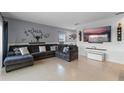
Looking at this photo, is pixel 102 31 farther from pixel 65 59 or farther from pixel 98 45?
pixel 65 59

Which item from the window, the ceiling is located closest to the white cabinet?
the ceiling

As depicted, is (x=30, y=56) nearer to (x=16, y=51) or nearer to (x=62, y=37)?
(x=16, y=51)

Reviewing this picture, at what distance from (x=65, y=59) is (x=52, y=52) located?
4.11ft

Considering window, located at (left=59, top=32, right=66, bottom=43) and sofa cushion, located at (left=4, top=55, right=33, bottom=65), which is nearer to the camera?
sofa cushion, located at (left=4, top=55, right=33, bottom=65)

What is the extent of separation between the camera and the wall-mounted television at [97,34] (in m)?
4.91

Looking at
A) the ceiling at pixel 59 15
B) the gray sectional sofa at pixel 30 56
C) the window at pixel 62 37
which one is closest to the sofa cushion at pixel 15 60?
the gray sectional sofa at pixel 30 56

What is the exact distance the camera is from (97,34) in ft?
17.7

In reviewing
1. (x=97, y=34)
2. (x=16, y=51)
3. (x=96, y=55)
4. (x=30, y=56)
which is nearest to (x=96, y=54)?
(x=96, y=55)

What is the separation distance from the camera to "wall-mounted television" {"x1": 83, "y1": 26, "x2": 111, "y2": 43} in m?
4.91

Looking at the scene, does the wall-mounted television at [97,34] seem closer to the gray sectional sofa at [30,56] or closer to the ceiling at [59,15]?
the ceiling at [59,15]

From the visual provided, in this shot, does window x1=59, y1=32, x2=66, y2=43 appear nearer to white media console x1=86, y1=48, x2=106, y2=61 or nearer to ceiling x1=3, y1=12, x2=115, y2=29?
white media console x1=86, y1=48, x2=106, y2=61

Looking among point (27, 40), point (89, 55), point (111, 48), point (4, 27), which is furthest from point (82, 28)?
point (4, 27)

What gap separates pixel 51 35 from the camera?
713 cm

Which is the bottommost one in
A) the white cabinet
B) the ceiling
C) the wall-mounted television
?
the white cabinet
